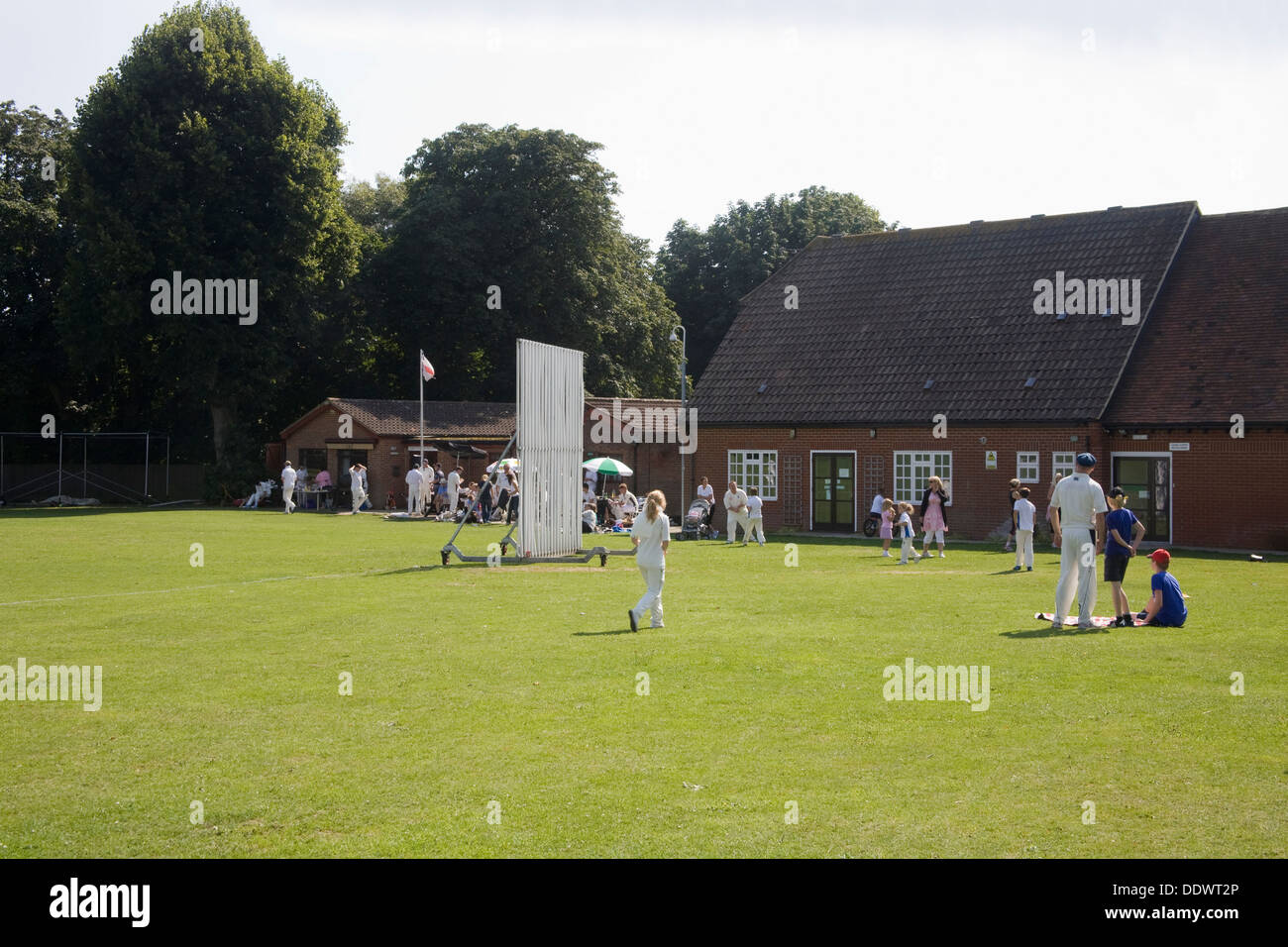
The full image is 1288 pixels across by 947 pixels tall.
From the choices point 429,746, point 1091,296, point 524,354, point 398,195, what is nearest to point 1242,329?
point 1091,296

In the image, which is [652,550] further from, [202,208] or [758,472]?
[202,208]

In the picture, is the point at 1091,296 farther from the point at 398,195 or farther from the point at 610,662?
the point at 398,195

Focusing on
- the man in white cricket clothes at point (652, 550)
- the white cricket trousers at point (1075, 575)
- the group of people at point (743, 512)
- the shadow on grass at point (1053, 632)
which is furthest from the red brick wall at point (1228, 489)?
the man in white cricket clothes at point (652, 550)

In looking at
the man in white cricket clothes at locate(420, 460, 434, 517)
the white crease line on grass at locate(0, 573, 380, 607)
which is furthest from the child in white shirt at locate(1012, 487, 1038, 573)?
the man in white cricket clothes at locate(420, 460, 434, 517)

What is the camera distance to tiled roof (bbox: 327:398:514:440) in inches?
2167

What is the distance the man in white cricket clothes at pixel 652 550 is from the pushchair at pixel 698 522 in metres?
21.5

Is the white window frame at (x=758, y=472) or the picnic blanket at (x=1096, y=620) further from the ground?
the white window frame at (x=758, y=472)

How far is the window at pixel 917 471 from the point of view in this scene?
3988 centimetres

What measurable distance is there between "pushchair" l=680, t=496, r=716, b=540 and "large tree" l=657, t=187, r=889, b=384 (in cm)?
4368

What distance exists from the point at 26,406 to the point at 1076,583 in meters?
58.3

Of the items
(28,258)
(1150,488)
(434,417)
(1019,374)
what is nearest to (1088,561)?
(1150,488)

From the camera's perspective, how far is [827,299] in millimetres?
46406

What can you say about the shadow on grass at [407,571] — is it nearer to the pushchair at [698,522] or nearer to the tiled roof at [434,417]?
the pushchair at [698,522]

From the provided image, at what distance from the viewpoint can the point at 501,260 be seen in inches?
2571
